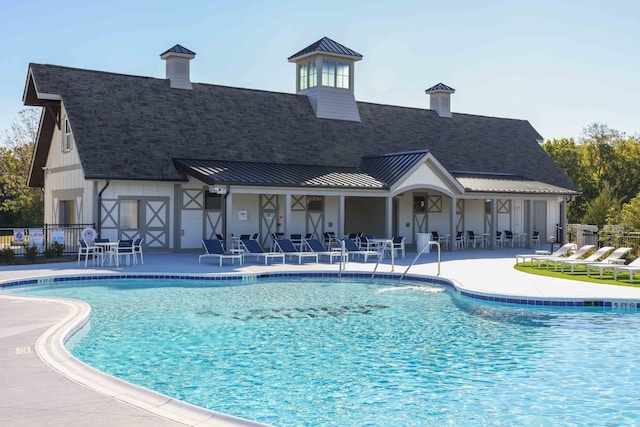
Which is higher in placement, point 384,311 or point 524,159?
point 524,159

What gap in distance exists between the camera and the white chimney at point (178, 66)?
26344 mm

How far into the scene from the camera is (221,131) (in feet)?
85.9

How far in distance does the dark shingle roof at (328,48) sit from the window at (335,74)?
2.15 feet

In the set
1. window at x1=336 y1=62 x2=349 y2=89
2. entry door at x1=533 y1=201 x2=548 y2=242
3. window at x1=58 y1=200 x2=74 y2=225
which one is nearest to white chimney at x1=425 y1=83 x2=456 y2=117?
window at x1=336 y1=62 x2=349 y2=89

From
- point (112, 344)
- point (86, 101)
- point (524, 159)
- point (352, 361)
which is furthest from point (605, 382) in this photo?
point (524, 159)

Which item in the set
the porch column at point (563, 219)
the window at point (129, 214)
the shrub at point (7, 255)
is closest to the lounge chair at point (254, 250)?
the window at point (129, 214)

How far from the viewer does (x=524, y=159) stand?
34.8m

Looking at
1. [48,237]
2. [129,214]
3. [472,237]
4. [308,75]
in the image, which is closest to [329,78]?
[308,75]

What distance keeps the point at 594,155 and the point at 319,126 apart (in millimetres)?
31149

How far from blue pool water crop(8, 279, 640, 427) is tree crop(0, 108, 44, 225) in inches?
1064

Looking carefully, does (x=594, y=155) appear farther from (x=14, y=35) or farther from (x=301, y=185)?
(x=14, y=35)

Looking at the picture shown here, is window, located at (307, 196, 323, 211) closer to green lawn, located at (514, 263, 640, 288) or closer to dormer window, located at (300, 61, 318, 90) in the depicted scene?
dormer window, located at (300, 61, 318, 90)

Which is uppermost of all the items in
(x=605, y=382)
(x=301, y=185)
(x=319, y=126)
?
(x=319, y=126)

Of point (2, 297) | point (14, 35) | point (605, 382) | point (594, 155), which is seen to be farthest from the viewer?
point (594, 155)
